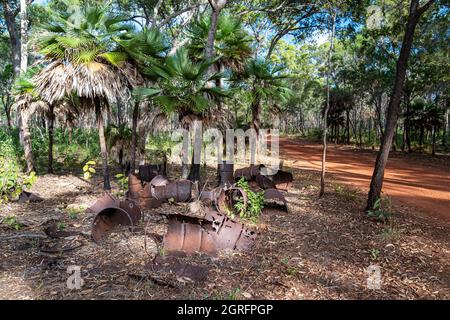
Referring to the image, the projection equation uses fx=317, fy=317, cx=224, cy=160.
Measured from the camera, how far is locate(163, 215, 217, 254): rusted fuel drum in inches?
194

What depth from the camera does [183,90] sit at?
8344 mm

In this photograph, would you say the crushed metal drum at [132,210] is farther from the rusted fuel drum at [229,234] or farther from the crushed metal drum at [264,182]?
the crushed metal drum at [264,182]

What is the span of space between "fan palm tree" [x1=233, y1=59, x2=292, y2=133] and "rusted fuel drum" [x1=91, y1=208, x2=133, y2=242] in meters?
6.09

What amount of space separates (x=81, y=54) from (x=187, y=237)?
5838 mm

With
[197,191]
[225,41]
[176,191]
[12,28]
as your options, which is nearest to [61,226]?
[176,191]

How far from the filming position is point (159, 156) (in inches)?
615

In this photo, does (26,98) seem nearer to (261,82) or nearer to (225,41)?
(225,41)

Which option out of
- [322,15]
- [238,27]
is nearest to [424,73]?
[322,15]

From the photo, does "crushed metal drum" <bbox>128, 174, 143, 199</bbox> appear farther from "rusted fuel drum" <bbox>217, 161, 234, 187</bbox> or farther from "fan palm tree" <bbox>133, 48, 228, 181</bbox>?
"rusted fuel drum" <bbox>217, 161, 234, 187</bbox>

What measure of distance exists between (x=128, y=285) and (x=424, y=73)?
21.3m

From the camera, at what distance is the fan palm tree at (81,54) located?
807 cm

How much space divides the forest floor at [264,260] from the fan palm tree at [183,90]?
2842 mm

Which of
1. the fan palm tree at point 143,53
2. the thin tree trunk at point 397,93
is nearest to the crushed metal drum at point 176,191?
the fan palm tree at point 143,53

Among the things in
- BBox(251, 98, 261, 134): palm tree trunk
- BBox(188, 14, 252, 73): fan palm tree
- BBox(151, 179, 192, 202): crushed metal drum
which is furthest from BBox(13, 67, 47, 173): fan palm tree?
BBox(251, 98, 261, 134): palm tree trunk
